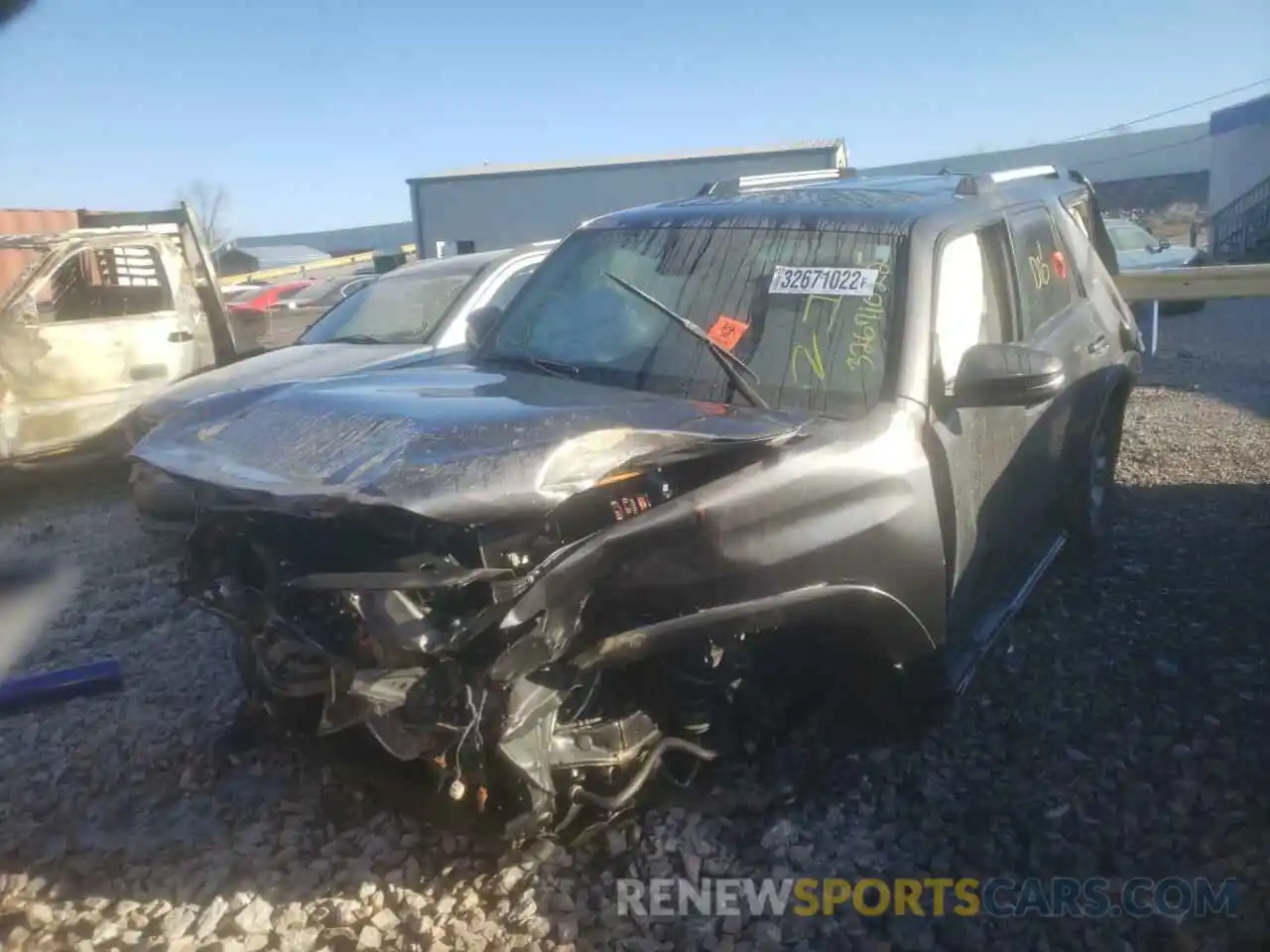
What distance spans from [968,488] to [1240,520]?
2952mm

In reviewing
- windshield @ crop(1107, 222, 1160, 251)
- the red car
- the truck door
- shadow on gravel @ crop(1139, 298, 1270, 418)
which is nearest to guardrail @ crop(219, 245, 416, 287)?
the red car

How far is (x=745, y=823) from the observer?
10.1 ft

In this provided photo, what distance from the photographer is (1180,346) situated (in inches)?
499

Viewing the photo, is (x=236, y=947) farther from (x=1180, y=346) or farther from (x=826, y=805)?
(x=1180, y=346)

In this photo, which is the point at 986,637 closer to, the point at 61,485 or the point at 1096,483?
the point at 1096,483

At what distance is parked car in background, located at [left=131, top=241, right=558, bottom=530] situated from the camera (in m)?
6.21

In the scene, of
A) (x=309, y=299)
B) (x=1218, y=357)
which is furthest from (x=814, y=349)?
(x=309, y=299)

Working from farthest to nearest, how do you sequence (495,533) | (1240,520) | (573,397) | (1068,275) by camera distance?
(1240,520) < (1068,275) < (573,397) < (495,533)

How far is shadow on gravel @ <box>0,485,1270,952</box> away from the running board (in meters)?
0.29

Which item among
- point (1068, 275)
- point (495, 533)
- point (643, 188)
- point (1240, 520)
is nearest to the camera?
point (495, 533)

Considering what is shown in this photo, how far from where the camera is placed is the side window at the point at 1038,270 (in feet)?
13.6

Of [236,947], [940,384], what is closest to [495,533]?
[236,947]

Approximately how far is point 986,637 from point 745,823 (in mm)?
1053

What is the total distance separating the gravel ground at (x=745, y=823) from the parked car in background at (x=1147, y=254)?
32.5ft
